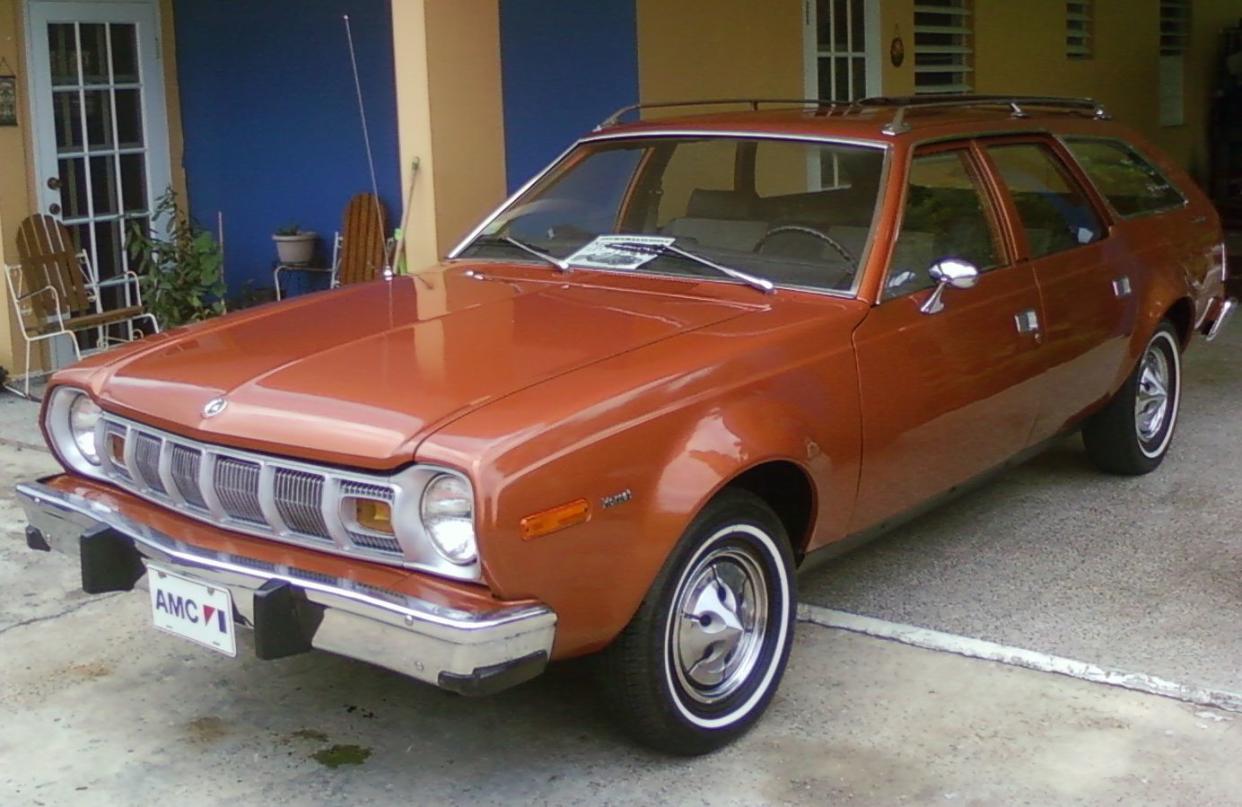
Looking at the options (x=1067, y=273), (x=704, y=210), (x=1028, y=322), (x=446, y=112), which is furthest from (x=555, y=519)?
(x=446, y=112)

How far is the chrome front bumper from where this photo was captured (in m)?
3.32

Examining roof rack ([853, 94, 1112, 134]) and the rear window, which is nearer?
roof rack ([853, 94, 1112, 134])

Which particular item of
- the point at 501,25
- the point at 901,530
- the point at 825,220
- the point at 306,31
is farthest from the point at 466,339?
the point at 306,31

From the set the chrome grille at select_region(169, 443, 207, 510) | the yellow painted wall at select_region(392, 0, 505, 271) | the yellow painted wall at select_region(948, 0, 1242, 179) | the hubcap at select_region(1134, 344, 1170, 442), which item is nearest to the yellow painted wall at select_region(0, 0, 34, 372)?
the yellow painted wall at select_region(392, 0, 505, 271)

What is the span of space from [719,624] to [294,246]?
577 cm

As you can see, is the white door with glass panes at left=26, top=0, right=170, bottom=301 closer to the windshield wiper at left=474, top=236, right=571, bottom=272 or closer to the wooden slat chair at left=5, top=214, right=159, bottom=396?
the wooden slat chair at left=5, top=214, right=159, bottom=396

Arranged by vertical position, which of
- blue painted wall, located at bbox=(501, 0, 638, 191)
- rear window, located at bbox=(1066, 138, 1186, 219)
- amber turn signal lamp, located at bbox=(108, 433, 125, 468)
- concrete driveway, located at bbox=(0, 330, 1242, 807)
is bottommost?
concrete driveway, located at bbox=(0, 330, 1242, 807)

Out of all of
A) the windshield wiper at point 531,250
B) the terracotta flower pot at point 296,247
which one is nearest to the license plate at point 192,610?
the windshield wiper at point 531,250

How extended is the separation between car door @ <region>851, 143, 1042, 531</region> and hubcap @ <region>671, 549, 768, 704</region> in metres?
0.55

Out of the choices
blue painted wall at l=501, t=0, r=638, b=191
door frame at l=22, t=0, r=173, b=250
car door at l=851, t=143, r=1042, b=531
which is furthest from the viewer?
door frame at l=22, t=0, r=173, b=250

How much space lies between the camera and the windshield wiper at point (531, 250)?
16.6 feet

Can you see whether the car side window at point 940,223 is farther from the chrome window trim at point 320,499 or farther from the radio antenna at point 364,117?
the radio antenna at point 364,117

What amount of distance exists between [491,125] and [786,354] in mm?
3525

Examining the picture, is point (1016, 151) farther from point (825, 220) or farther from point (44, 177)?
point (44, 177)
